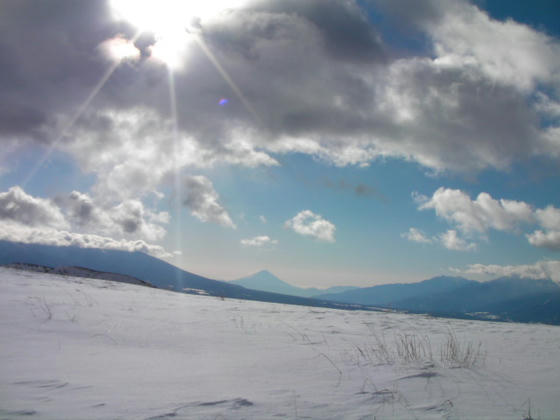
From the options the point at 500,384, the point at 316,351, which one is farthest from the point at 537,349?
the point at 316,351

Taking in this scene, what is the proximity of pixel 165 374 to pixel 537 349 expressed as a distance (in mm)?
7057

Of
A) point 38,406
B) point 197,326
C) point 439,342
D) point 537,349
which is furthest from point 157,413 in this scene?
point 537,349

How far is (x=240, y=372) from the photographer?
4.45m

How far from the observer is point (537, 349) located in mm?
6812

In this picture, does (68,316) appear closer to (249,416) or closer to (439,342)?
(249,416)

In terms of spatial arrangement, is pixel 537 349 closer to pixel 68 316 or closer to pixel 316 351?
pixel 316 351

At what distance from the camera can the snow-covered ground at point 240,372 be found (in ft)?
10.3

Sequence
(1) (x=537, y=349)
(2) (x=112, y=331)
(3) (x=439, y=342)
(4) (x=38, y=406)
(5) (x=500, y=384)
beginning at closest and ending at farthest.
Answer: (4) (x=38, y=406)
(5) (x=500, y=384)
(2) (x=112, y=331)
(1) (x=537, y=349)
(3) (x=439, y=342)

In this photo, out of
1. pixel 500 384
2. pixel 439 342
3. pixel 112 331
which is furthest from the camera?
pixel 439 342

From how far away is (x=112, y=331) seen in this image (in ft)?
20.7

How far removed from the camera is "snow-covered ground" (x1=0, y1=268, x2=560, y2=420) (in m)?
3.15

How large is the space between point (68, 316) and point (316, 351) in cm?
512

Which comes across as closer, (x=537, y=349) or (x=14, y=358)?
(x=14, y=358)

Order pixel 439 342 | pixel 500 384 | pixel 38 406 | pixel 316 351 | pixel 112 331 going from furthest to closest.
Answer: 1. pixel 439 342
2. pixel 112 331
3. pixel 316 351
4. pixel 500 384
5. pixel 38 406
